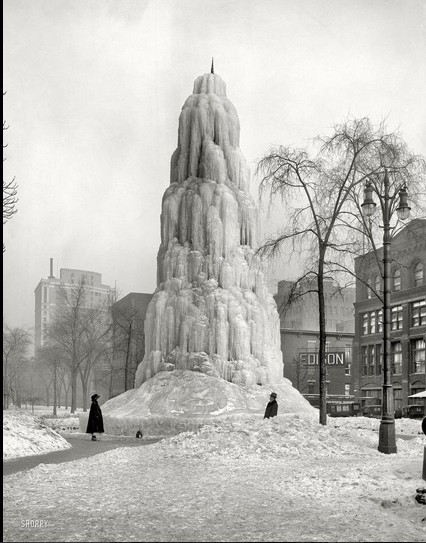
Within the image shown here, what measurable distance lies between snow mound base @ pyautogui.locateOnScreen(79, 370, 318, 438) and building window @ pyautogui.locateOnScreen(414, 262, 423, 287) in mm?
24871

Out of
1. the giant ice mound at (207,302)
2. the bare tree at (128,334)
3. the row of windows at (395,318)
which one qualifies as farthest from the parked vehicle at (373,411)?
the bare tree at (128,334)

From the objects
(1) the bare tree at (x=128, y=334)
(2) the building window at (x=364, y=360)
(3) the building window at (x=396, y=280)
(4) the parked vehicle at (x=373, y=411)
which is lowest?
(4) the parked vehicle at (x=373, y=411)

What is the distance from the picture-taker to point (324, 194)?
26250 mm

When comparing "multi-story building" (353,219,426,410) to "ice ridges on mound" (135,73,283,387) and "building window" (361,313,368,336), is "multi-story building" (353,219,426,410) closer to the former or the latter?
"building window" (361,313,368,336)

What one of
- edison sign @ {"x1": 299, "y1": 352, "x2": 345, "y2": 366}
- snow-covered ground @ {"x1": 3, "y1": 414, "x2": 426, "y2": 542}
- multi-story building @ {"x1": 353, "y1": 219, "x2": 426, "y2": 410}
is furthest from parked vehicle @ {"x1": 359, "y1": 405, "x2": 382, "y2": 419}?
snow-covered ground @ {"x1": 3, "y1": 414, "x2": 426, "y2": 542}

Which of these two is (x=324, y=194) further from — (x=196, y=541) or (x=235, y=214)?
(x=196, y=541)

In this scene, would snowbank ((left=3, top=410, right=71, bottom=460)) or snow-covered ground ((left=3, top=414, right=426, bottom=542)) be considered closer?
snow-covered ground ((left=3, top=414, right=426, bottom=542))

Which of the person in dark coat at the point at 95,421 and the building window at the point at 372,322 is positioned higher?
the building window at the point at 372,322

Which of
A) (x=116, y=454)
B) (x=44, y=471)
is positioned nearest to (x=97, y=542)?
(x=44, y=471)

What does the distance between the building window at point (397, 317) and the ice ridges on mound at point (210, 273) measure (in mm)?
23185

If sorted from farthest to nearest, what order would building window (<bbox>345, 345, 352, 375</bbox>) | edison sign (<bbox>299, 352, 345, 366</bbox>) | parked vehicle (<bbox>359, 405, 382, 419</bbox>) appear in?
building window (<bbox>345, 345, 352, 375</bbox>), edison sign (<bbox>299, 352, 345, 366</bbox>), parked vehicle (<bbox>359, 405, 382, 419</bbox>)

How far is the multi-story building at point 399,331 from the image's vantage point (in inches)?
2267

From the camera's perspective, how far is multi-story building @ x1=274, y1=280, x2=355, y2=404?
7131 cm

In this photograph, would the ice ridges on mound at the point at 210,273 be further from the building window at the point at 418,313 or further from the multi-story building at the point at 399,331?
the building window at the point at 418,313
